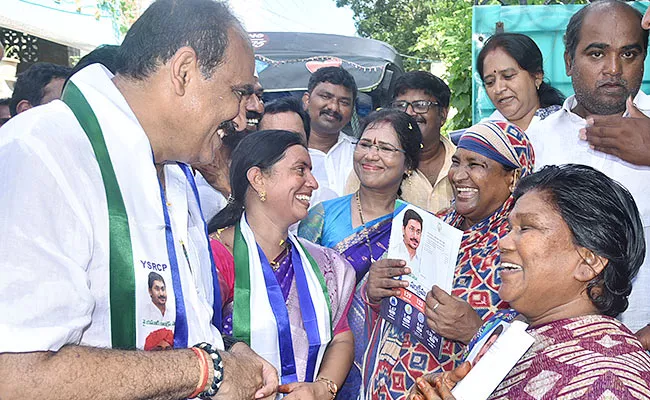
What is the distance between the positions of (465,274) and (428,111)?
2.16 m

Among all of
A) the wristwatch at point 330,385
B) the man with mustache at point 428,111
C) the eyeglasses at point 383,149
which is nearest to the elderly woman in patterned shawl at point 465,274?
the wristwatch at point 330,385

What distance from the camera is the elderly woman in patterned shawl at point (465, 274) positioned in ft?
8.98

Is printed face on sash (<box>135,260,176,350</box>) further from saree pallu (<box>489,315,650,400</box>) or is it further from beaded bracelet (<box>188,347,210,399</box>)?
saree pallu (<box>489,315,650,400</box>)

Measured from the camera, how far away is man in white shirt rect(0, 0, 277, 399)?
1.54 meters

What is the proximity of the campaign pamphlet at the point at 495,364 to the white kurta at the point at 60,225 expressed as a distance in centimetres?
82

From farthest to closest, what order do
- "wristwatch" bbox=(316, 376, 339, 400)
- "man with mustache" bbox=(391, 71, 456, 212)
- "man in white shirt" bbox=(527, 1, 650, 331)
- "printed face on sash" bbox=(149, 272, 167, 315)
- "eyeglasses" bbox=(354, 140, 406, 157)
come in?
"man with mustache" bbox=(391, 71, 456, 212) < "eyeglasses" bbox=(354, 140, 406, 157) < "man in white shirt" bbox=(527, 1, 650, 331) < "wristwatch" bbox=(316, 376, 339, 400) < "printed face on sash" bbox=(149, 272, 167, 315)

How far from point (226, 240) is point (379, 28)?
27461mm

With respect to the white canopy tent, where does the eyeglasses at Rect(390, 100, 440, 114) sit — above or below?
below

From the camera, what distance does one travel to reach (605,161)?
11.1 feet

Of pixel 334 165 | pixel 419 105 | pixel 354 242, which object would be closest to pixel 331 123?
pixel 334 165

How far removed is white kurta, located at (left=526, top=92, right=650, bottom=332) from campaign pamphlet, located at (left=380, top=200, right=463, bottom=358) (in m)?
1.03

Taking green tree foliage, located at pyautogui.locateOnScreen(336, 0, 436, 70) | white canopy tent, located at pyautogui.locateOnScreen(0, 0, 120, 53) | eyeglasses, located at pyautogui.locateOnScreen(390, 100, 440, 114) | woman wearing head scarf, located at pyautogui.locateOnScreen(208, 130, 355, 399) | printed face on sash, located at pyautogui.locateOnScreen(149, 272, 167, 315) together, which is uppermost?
green tree foliage, located at pyautogui.locateOnScreen(336, 0, 436, 70)

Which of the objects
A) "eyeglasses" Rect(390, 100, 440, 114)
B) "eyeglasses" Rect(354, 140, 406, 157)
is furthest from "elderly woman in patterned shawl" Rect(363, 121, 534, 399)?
"eyeglasses" Rect(390, 100, 440, 114)

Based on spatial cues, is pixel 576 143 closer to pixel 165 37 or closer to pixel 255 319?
pixel 255 319
